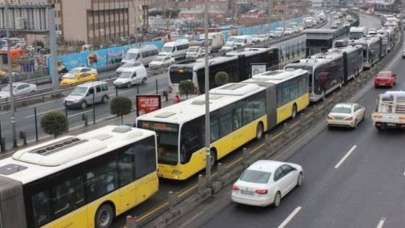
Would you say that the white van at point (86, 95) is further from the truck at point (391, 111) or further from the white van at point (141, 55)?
the white van at point (141, 55)

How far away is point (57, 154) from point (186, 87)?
24.9m

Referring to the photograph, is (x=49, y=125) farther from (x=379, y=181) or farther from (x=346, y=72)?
(x=346, y=72)

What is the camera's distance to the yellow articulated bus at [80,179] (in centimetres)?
1355

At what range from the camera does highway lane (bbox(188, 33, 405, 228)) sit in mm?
17375

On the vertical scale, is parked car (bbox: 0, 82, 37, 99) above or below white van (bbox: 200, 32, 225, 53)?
below

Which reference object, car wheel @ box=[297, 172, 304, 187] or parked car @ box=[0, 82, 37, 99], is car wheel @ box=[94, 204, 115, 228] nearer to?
car wheel @ box=[297, 172, 304, 187]

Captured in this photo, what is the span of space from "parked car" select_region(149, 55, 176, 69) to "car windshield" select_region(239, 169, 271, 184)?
1803 inches

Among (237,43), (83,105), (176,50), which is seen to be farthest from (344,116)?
(237,43)

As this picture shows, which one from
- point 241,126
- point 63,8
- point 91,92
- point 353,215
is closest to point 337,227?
point 353,215

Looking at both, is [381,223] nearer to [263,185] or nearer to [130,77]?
[263,185]

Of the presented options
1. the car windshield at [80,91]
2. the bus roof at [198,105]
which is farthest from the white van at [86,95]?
the bus roof at [198,105]

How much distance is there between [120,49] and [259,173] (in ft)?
184

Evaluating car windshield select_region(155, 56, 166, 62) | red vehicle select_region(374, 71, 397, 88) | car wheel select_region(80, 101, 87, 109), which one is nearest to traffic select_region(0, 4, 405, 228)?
red vehicle select_region(374, 71, 397, 88)

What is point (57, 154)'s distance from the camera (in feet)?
49.5
